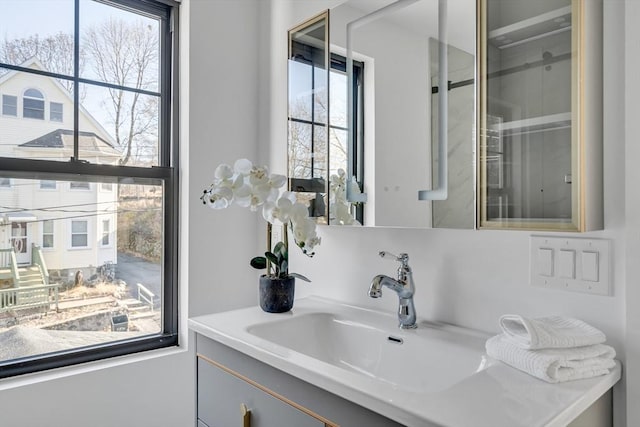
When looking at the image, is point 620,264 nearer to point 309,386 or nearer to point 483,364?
point 483,364

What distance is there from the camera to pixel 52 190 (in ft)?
5.26

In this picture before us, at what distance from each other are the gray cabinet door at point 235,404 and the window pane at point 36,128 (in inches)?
37.5

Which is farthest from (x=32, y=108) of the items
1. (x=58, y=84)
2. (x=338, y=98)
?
(x=338, y=98)

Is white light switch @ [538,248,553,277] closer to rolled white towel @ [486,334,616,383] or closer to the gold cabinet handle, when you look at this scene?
rolled white towel @ [486,334,616,383]

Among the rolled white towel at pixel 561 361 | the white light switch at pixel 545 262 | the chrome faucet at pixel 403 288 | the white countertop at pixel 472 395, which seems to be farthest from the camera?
the chrome faucet at pixel 403 288

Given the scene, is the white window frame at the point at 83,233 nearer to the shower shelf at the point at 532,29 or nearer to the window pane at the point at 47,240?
the window pane at the point at 47,240

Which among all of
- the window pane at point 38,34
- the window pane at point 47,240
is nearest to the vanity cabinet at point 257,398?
the window pane at point 47,240

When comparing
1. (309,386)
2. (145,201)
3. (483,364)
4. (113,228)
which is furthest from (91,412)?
(483,364)

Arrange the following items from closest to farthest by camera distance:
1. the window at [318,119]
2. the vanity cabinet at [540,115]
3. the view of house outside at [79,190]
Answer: the vanity cabinet at [540,115], the window at [318,119], the view of house outside at [79,190]

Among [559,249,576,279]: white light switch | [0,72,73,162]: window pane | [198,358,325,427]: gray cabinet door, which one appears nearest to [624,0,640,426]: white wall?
[559,249,576,279]: white light switch

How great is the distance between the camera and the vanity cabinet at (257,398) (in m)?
0.88

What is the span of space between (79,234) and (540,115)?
1603 mm

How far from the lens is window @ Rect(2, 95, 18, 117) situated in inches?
59.5

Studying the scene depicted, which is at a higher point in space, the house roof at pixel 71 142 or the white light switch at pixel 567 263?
the house roof at pixel 71 142
